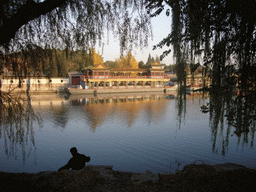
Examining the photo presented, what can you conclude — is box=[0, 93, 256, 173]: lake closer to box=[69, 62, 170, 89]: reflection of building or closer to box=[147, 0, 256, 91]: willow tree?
box=[147, 0, 256, 91]: willow tree

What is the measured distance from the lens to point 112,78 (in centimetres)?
2998

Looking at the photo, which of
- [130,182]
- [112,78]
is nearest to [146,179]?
[130,182]

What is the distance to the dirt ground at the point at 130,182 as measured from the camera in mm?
2498

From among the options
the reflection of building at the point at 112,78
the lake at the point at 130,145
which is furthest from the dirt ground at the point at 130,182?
the reflection of building at the point at 112,78

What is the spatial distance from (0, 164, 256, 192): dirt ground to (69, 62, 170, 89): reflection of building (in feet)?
83.5

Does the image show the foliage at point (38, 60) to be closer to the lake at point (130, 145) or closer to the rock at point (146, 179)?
the lake at point (130, 145)

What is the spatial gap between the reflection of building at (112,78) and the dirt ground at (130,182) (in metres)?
25.5

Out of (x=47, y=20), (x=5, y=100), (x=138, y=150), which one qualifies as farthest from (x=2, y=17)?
(x=138, y=150)

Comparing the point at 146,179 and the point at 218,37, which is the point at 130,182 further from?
the point at 218,37

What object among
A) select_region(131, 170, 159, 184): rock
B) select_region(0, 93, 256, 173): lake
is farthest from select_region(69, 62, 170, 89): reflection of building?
select_region(131, 170, 159, 184): rock

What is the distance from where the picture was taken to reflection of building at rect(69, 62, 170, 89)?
29328 millimetres

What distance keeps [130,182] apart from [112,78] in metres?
27.1

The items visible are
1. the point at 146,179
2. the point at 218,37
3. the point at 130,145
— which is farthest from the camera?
the point at 130,145

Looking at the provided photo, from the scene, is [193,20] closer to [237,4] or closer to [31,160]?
[237,4]
